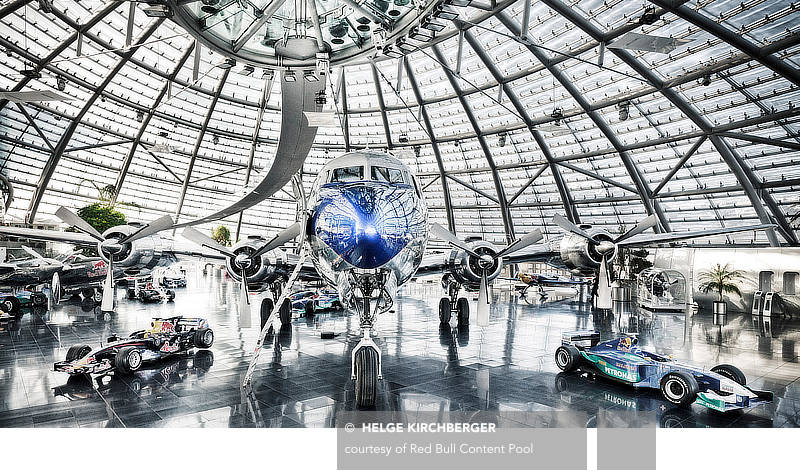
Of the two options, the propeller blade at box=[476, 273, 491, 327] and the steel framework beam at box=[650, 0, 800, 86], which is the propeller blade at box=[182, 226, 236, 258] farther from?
the steel framework beam at box=[650, 0, 800, 86]

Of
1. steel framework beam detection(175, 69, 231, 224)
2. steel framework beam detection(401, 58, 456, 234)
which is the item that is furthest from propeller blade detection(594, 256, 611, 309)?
steel framework beam detection(175, 69, 231, 224)

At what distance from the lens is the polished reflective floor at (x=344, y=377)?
8617mm

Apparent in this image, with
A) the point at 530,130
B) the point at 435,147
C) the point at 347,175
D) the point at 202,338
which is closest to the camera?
the point at 347,175

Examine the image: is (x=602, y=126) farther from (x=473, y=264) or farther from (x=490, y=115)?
(x=473, y=264)

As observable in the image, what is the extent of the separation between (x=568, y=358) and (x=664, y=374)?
2.35 metres

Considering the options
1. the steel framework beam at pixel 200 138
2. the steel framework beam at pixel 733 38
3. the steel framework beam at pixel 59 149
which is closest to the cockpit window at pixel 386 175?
the steel framework beam at pixel 733 38

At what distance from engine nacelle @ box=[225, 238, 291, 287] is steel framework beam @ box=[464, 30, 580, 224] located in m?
16.7

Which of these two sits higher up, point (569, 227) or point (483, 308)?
point (569, 227)

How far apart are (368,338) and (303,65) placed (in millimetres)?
7172

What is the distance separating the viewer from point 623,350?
11289 mm

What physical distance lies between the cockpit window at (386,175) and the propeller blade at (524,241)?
18.6 feet

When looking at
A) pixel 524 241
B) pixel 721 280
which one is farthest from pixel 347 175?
pixel 721 280

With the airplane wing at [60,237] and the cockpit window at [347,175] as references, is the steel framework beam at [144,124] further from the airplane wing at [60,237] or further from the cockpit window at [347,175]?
the cockpit window at [347,175]

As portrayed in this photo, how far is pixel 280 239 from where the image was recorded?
1366 cm
